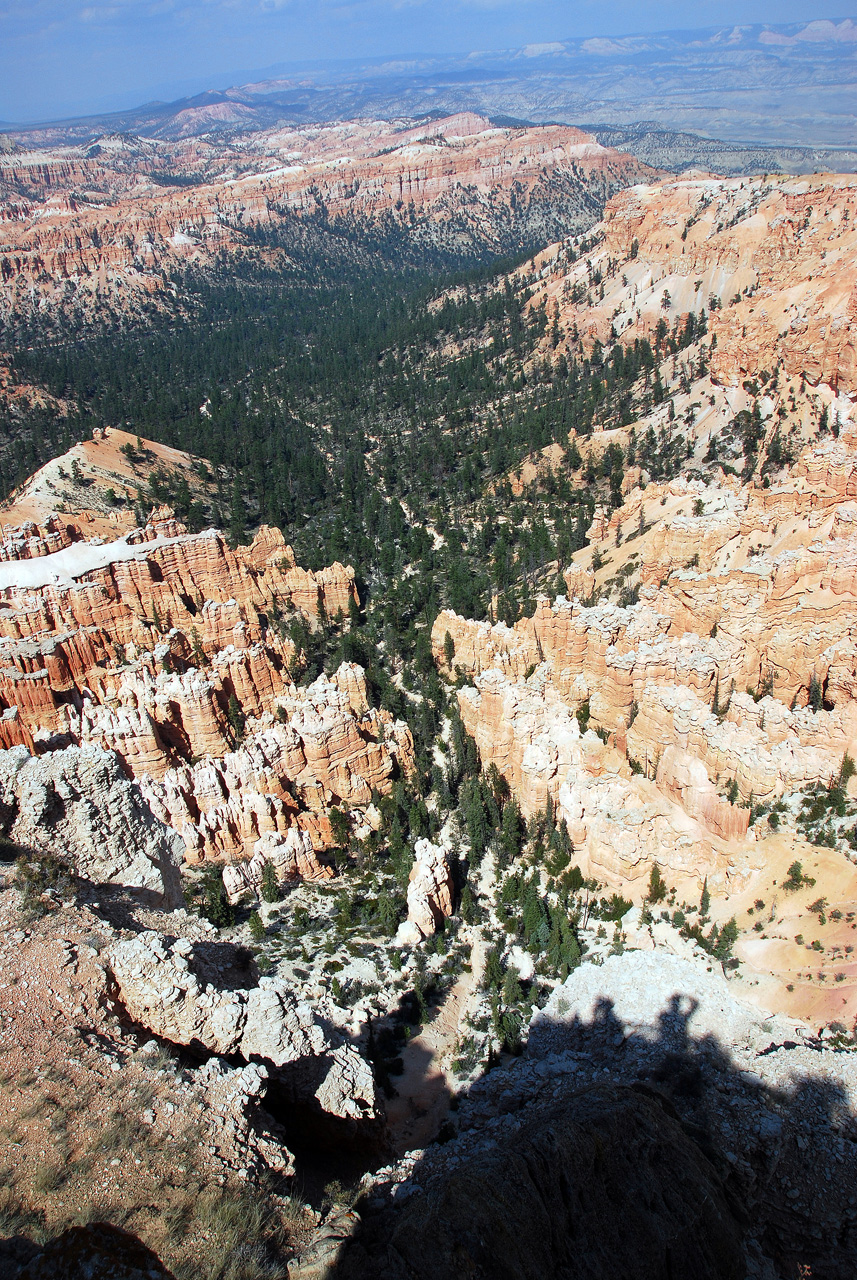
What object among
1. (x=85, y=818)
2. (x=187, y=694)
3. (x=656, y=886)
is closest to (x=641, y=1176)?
(x=85, y=818)

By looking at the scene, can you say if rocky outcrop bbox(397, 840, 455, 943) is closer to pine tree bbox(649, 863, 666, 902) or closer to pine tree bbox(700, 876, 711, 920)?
pine tree bbox(649, 863, 666, 902)

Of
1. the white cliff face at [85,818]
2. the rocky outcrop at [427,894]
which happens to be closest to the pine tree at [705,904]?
the rocky outcrop at [427,894]

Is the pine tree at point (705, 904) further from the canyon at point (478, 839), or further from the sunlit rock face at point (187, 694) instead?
the sunlit rock face at point (187, 694)

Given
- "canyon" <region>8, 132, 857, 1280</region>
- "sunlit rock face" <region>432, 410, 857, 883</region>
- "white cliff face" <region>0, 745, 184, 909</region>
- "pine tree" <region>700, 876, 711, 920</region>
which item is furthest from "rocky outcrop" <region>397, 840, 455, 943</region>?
"white cliff face" <region>0, 745, 184, 909</region>

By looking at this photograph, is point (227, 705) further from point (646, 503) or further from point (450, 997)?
point (646, 503)

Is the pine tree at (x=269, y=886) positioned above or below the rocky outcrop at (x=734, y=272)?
below
